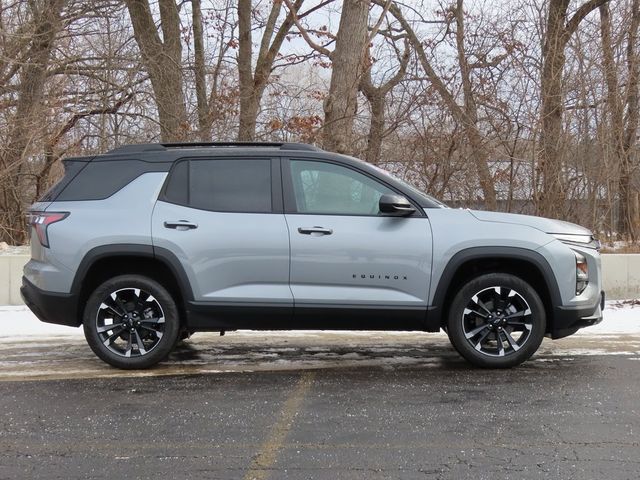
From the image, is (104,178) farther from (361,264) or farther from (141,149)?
(361,264)

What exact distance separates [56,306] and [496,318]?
148 inches

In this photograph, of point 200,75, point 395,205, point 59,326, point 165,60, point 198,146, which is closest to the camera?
point 395,205

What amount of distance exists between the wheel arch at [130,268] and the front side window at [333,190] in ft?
3.89

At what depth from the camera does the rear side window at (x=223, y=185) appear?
5805 mm

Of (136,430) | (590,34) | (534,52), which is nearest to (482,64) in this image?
(534,52)

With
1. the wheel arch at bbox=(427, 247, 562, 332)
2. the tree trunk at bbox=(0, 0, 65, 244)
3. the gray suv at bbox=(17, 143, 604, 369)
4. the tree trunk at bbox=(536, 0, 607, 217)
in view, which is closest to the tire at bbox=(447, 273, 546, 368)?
the gray suv at bbox=(17, 143, 604, 369)

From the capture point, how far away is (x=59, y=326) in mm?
8117

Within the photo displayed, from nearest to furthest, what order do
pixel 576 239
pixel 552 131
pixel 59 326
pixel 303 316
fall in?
pixel 303 316
pixel 576 239
pixel 59 326
pixel 552 131

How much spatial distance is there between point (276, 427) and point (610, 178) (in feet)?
31.3

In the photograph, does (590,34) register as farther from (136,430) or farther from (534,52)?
(136,430)

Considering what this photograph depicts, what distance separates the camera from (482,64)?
12516mm

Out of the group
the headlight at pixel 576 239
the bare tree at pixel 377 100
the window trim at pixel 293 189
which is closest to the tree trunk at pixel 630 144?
the bare tree at pixel 377 100

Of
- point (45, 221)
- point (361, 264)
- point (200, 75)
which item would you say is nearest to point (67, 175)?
point (45, 221)

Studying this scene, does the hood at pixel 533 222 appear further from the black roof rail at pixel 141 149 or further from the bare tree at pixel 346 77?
the bare tree at pixel 346 77
